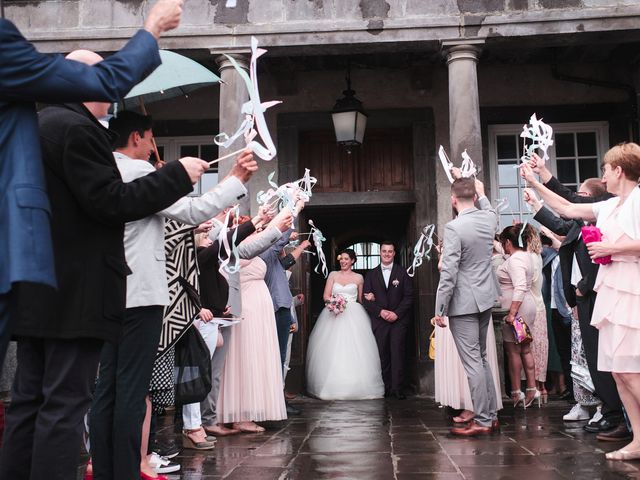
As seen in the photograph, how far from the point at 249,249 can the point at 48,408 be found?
10.6 ft

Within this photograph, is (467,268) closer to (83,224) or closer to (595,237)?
(595,237)

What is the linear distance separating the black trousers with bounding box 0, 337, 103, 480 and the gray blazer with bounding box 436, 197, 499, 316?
408cm

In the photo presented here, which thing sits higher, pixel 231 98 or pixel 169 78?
pixel 231 98

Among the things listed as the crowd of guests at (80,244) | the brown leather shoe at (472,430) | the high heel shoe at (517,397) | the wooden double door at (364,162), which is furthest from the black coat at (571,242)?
the wooden double door at (364,162)

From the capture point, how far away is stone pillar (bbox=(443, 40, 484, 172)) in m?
8.77

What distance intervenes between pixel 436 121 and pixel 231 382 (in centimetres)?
622

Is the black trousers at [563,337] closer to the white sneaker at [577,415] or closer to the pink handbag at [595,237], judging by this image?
the white sneaker at [577,415]

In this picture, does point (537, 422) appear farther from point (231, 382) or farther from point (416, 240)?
point (416, 240)

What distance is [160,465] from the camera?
4637 mm

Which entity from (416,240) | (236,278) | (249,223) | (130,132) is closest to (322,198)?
(416,240)

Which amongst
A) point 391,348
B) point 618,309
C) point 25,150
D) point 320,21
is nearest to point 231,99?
point 320,21

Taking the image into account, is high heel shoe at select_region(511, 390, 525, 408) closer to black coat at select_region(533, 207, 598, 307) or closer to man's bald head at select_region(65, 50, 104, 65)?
black coat at select_region(533, 207, 598, 307)

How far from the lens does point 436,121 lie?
11148mm

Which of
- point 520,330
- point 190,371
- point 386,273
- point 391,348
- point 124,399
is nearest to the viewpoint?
point 124,399
